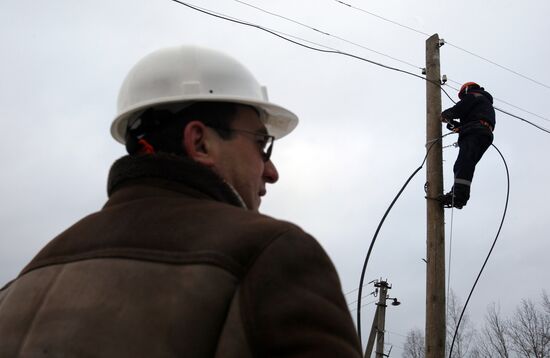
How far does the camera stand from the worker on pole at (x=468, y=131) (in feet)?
21.4

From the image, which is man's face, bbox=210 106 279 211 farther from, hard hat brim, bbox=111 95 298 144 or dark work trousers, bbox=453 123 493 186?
dark work trousers, bbox=453 123 493 186

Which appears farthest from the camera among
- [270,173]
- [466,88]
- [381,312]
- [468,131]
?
[381,312]

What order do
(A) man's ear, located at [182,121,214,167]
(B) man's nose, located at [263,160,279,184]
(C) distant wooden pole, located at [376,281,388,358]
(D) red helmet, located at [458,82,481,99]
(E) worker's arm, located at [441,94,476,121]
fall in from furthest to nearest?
(C) distant wooden pole, located at [376,281,388,358] < (D) red helmet, located at [458,82,481,99] < (E) worker's arm, located at [441,94,476,121] < (B) man's nose, located at [263,160,279,184] < (A) man's ear, located at [182,121,214,167]

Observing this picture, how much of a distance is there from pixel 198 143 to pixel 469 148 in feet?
19.1

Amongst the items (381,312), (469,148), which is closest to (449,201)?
(469,148)

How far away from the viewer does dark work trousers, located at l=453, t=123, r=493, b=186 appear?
6684 millimetres

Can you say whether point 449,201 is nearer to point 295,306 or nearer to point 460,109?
point 460,109

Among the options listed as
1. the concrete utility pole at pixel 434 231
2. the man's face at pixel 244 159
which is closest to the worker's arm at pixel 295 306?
the man's face at pixel 244 159

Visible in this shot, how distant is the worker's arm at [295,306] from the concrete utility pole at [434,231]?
5.16 m

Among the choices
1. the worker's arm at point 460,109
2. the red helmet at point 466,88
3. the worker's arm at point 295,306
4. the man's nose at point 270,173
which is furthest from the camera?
the red helmet at point 466,88

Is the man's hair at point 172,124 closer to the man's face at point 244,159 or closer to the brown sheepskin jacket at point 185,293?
the man's face at point 244,159

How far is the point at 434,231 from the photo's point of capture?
630 centimetres

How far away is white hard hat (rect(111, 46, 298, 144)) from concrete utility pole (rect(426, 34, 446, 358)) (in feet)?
15.6

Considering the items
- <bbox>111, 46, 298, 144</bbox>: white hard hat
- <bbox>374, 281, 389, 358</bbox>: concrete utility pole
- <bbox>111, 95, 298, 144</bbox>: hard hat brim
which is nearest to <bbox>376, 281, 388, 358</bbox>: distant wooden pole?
<bbox>374, 281, 389, 358</bbox>: concrete utility pole
